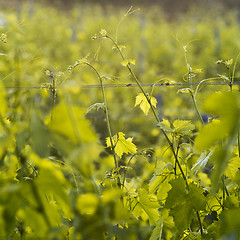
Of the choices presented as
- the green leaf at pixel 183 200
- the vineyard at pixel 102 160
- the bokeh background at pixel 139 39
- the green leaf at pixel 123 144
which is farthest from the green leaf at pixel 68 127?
the bokeh background at pixel 139 39

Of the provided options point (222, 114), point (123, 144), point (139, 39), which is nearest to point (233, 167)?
point (123, 144)

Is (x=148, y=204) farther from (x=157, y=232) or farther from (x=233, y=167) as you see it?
(x=233, y=167)

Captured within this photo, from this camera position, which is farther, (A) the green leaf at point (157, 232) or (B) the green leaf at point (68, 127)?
(A) the green leaf at point (157, 232)

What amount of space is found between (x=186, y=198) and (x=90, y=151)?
2.21 ft

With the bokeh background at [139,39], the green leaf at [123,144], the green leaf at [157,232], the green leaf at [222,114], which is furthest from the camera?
the bokeh background at [139,39]

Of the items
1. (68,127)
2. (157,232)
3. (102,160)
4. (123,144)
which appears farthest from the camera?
(123,144)

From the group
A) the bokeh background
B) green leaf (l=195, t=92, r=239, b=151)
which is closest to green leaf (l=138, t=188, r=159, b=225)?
green leaf (l=195, t=92, r=239, b=151)

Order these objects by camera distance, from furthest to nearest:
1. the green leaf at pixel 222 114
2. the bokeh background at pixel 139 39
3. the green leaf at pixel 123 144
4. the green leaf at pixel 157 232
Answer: the bokeh background at pixel 139 39 < the green leaf at pixel 123 144 < the green leaf at pixel 157 232 < the green leaf at pixel 222 114

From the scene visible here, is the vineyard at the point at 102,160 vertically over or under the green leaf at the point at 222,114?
under

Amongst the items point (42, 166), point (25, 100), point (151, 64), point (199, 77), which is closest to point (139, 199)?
point (25, 100)

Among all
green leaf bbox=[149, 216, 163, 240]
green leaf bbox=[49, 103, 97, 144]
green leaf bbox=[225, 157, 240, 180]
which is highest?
green leaf bbox=[49, 103, 97, 144]

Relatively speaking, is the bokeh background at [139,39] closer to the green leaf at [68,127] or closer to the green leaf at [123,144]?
the green leaf at [123,144]

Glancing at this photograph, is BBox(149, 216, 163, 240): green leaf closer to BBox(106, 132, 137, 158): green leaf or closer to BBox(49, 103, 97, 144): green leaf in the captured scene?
BBox(106, 132, 137, 158): green leaf

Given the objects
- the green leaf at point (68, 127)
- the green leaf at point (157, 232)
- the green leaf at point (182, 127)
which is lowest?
the green leaf at point (157, 232)
